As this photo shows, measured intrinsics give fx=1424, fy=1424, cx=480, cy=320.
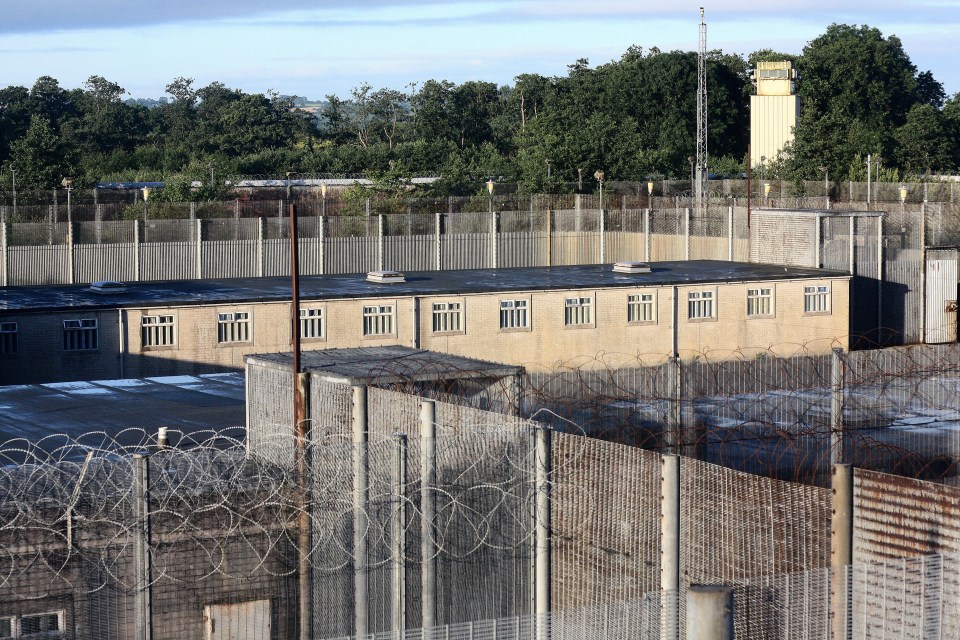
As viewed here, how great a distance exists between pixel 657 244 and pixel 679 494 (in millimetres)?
41336

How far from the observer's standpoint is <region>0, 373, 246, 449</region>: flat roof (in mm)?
19797

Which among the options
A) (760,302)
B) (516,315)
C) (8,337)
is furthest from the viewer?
(760,302)

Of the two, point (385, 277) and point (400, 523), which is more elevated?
point (385, 277)

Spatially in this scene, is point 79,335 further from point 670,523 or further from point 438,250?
point 438,250

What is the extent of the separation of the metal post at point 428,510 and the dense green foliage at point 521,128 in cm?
5406

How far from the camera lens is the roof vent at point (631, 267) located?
40500mm

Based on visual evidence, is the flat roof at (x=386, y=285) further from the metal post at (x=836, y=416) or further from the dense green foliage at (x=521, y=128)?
the dense green foliage at (x=521, y=128)

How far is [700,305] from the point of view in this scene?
38.2m

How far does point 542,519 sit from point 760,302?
26635 mm

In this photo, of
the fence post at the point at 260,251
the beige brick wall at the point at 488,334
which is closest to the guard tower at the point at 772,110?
the fence post at the point at 260,251

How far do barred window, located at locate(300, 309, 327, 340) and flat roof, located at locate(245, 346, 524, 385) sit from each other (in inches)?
629

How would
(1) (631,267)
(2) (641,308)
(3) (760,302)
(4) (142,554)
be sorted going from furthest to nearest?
(1) (631,267)
(3) (760,302)
(2) (641,308)
(4) (142,554)

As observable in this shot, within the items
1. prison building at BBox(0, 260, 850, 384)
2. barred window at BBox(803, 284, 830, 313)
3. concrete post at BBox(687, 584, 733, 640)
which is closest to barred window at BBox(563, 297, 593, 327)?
prison building at BBox(0, 260, 850, 384)

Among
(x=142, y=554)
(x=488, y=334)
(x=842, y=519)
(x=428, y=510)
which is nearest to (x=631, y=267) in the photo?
(x=488, y=334)
